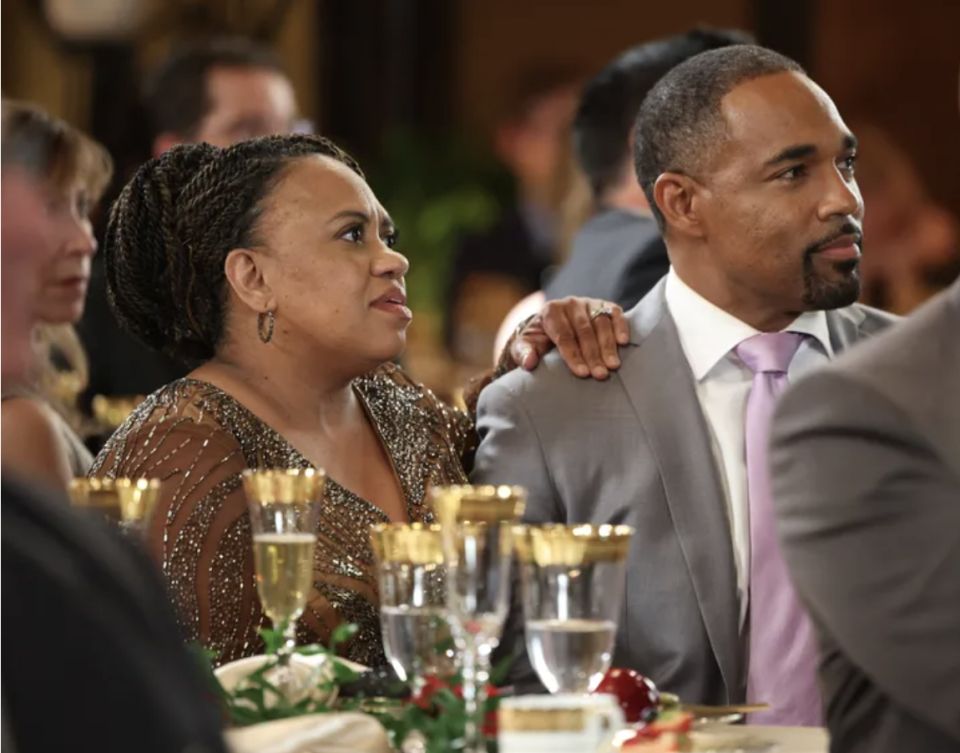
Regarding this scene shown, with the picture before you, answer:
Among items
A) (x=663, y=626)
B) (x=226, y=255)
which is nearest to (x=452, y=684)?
(x=663, y=626)

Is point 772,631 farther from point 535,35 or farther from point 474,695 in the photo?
point 535,35

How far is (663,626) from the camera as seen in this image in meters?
3.08

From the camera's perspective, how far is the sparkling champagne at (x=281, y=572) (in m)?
2.39

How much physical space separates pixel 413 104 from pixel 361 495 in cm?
714

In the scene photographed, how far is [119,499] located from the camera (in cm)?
229

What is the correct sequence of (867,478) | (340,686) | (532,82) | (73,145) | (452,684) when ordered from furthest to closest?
(532,82)
(73,145)
(340,686)
(452,684)
(867,478)

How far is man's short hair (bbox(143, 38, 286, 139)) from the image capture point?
17.3 feet

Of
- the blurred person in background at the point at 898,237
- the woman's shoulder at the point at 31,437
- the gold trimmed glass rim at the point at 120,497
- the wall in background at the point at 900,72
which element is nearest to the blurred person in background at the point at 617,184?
the woman's shoulder at the point at 31,437

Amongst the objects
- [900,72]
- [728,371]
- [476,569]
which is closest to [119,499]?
Answer: [476,569]

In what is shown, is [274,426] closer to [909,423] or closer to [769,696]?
[769,696]

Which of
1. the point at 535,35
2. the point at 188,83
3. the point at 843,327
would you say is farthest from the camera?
the point at 535,35

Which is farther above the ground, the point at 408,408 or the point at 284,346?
the point at 284,346

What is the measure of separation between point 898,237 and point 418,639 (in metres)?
5.97

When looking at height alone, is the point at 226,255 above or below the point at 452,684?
above
